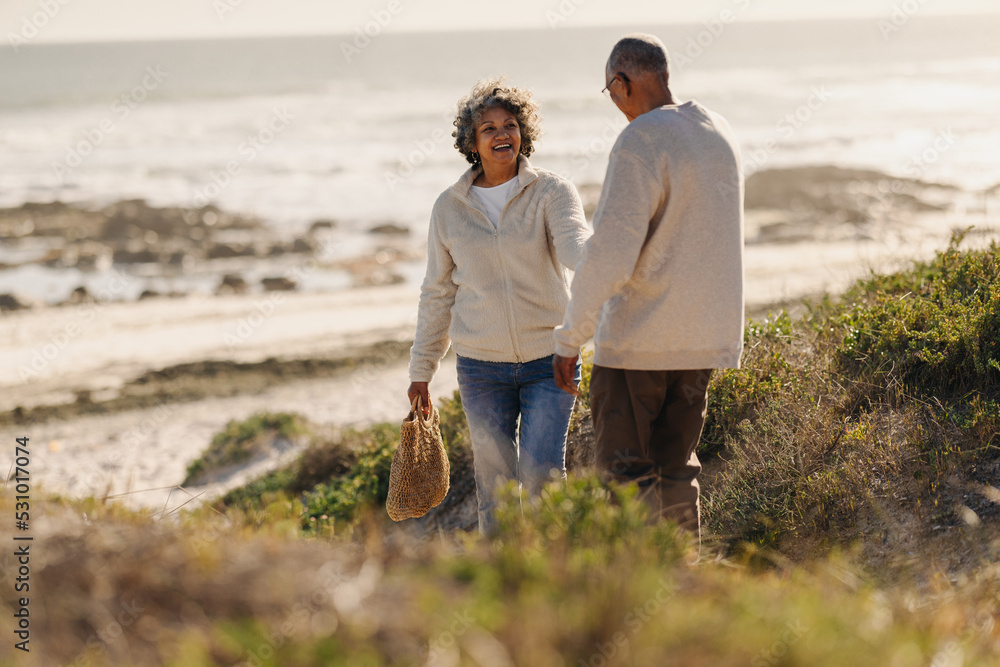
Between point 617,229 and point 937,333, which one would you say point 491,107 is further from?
point 937,333

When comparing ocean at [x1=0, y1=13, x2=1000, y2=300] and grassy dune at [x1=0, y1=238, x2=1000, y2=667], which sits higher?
ocean at [x1=0, y1=13, x2=1000, y2=300]

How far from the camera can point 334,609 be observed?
1945 millimetres

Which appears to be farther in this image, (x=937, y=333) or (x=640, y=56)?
(x=937, y=333)

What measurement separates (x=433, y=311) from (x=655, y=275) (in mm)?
1307

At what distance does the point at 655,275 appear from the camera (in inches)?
111

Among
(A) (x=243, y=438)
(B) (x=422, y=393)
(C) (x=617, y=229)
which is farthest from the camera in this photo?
(A) (x=243, y=438)

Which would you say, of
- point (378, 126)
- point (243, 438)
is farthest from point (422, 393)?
point (378, 126)

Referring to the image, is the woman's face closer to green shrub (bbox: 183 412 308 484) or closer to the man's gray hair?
the man's gray hair

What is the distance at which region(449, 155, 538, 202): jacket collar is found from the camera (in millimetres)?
3482

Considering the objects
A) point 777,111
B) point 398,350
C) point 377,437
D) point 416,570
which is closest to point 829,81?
point 777,111

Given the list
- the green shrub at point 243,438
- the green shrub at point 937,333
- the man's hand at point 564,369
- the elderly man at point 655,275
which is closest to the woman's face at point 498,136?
the elderly man at point 655,275

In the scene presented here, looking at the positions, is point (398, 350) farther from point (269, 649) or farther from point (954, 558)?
point (269, 649)

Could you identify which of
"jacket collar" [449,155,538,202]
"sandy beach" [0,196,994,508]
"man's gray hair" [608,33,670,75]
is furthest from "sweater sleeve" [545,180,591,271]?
"sandy beach" [0,196,994,508]

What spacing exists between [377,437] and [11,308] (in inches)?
405
